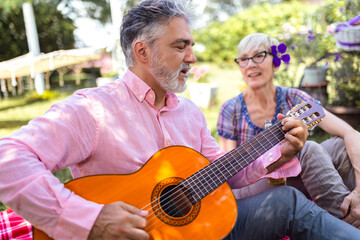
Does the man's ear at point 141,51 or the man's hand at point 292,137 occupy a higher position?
the man's ear at point 141,51

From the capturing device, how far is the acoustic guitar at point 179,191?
1.31 m

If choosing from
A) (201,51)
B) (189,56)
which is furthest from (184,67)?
(201,51)

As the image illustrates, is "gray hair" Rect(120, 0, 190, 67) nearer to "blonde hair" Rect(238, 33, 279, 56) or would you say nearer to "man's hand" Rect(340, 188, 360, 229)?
"blonde hair" Rect(238, 33, 279, 56)

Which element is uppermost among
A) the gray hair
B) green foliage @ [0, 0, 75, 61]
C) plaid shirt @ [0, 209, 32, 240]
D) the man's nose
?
green foliage @ [0, 0, 75, 61]

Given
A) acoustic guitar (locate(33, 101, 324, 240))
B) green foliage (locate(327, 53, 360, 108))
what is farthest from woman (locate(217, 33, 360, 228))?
green foliage (locate(327, 53, 360, 108))

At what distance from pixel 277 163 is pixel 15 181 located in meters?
1.30

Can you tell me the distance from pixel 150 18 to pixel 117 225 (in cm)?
110

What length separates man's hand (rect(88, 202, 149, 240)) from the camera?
116 centimetres

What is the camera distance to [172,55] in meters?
1.73

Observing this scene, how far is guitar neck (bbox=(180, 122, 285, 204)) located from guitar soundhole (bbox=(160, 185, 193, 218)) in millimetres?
31

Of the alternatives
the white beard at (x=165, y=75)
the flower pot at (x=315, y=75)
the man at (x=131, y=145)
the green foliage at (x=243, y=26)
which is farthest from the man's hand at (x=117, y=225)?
the green foliage at (x=243, y=26)

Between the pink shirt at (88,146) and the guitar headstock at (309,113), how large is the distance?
0.72ft

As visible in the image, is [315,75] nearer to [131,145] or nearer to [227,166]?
[227,166]

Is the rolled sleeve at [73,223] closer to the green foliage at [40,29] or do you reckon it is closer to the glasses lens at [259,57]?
the glasses lens at [259,57]
